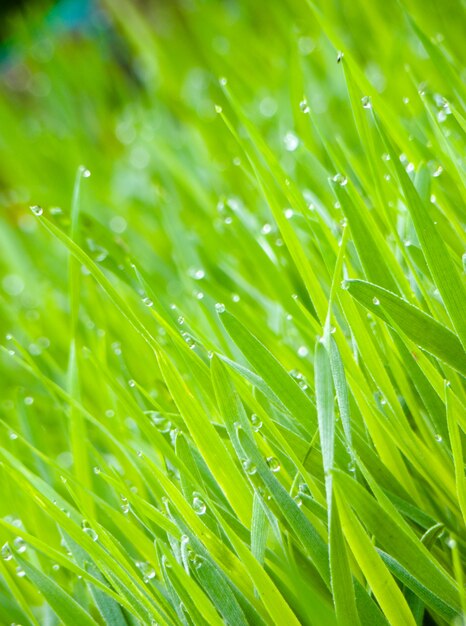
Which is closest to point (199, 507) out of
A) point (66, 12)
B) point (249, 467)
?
point (249, 467)

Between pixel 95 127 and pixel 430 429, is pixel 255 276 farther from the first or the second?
pixel 95 127

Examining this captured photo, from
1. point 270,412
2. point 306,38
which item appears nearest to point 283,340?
point 270,412

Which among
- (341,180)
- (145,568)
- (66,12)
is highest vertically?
(66,12)

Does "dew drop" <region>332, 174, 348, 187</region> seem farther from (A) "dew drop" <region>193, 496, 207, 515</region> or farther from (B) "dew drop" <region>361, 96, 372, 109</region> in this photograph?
(A) "dew drop" <region>193, 496, 207, 515</region>

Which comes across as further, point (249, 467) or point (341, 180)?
point (341, 180)

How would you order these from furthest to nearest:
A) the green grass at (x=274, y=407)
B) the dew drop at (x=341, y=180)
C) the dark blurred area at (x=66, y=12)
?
the dark blurred area at (x=66, y=12)
the dew drop at (x=341, y=180)
the green grass at (x=274, y=407)

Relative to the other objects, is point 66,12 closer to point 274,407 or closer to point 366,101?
point 366,101

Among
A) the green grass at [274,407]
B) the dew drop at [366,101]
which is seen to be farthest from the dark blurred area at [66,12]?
the dew drop at [366,101]

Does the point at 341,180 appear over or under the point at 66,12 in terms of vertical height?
under

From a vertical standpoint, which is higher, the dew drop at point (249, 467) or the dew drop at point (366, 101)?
the dew drop at point (366, 101)

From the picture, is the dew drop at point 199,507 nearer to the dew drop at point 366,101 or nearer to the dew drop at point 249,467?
the dew drop at point 249,467

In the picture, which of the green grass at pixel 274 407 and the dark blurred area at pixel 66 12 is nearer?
the green grass at pixel 274 407

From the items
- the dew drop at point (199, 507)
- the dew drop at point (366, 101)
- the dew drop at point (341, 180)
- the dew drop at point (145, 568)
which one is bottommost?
the dew drop at point (145, 568)

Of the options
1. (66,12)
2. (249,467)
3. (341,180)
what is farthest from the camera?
(66,12)
